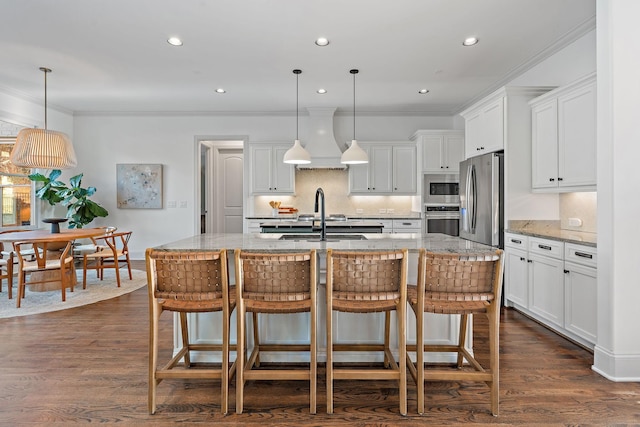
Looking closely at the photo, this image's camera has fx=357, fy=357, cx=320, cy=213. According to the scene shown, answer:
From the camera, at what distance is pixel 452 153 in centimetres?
588

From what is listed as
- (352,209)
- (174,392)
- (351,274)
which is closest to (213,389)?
(174,392)

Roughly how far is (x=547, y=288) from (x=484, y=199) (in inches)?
47.9

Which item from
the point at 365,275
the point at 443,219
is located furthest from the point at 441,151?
the point at 365,275

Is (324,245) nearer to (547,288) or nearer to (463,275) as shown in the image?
(463,275)

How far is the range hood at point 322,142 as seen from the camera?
19.7ft

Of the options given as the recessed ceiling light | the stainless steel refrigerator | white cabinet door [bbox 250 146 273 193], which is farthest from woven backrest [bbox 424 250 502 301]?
white cabinet door [bbox 250 146 273 193]

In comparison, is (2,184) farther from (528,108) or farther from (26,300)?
(528,108)

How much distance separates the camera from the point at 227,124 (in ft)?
21.2

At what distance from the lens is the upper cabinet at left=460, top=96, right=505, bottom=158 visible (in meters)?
3.86

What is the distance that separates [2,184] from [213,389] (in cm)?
556

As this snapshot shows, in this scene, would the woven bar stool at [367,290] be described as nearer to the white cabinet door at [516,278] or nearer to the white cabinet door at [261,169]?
the white cabinet door at [516,278]

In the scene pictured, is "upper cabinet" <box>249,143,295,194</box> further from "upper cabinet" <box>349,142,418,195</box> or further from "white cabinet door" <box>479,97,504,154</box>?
"white cabinet door" <box>479,97,504,154</box>

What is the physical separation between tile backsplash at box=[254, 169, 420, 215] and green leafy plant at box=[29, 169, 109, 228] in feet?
9.05

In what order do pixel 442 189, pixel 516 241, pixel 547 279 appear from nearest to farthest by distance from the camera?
pixel 547 279, pixel 516 241, pixel 442 189
